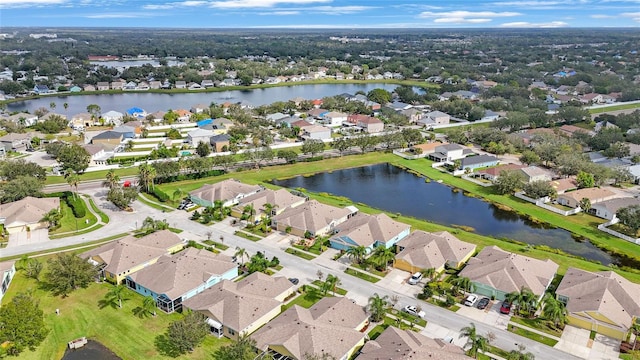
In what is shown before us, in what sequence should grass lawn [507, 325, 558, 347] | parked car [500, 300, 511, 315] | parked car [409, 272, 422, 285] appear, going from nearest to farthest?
grass lawn [507, 325, 558, 347] < parked car [500, 300, 511, 315] < parked car [409, 272, 422, 285]

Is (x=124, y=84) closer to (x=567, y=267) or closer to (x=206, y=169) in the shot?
(x=206, y=169)

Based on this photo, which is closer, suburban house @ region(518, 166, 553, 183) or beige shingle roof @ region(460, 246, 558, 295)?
beige shingle roof @ region(460, 246, 558, 295)

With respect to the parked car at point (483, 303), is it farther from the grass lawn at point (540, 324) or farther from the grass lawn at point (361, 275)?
the grass lawn at point (361, 275)

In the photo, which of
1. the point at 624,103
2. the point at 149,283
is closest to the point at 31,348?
the point at 149,283

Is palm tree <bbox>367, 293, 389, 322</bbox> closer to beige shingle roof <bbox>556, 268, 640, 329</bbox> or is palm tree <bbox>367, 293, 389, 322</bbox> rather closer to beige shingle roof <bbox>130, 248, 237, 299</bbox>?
beige shingle roof <bbox>130, 248, 237, 299</bbox>

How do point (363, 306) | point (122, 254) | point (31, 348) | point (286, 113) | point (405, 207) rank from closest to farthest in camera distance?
point (31, 348) → point (363, 306) → point (122, 254) → point (405, 207) → point (286, 113)

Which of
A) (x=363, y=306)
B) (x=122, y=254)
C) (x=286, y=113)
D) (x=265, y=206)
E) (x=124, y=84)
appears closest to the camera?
(x=363, y=306)

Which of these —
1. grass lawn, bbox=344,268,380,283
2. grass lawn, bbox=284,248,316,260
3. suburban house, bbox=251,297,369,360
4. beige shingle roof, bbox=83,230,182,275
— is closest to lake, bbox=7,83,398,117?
beige shingle roof, bbox=83,230,182,275
